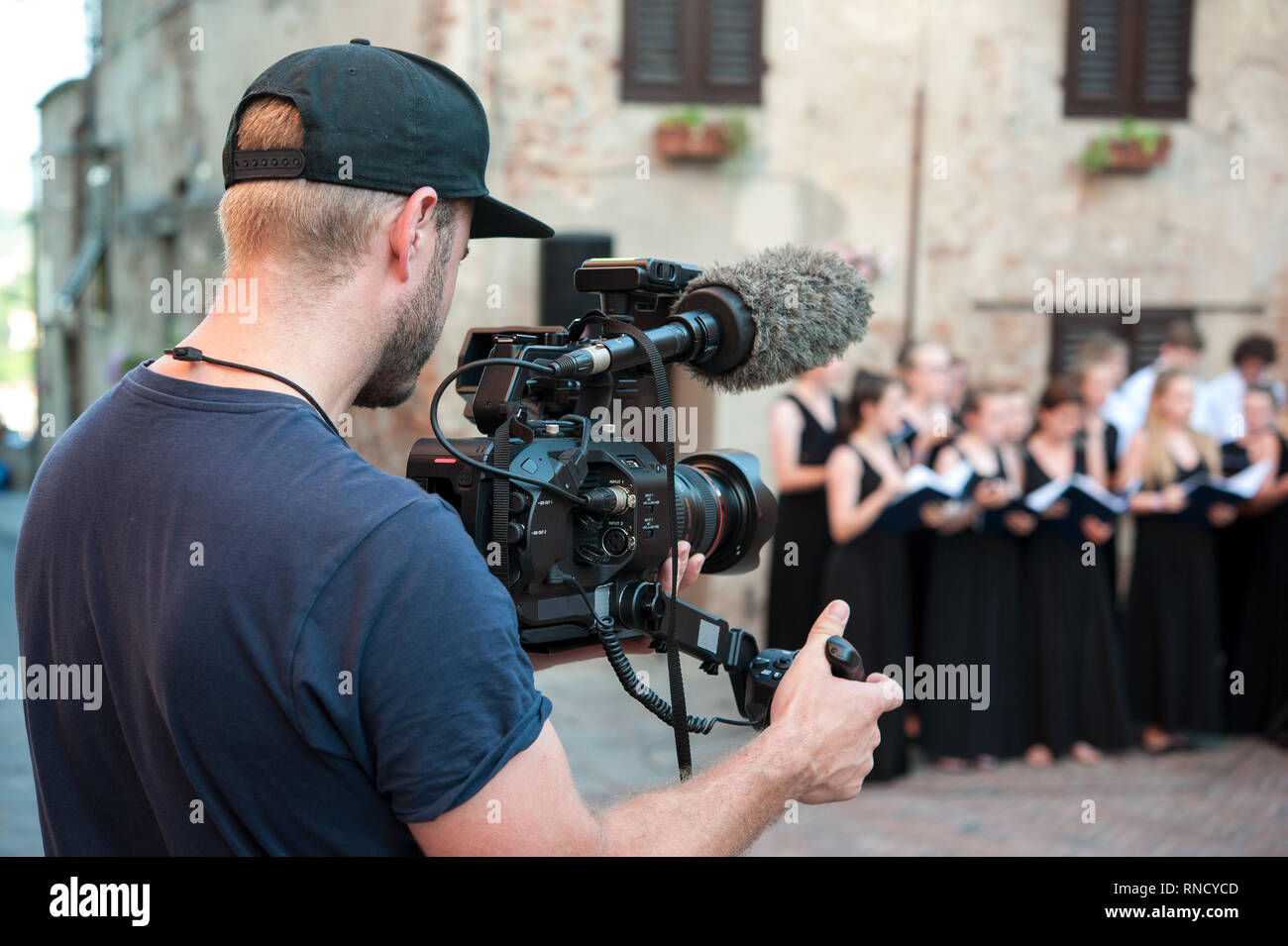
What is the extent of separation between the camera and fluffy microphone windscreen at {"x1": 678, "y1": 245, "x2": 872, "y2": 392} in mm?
1946

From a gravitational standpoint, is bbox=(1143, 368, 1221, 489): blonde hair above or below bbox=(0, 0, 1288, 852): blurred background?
below

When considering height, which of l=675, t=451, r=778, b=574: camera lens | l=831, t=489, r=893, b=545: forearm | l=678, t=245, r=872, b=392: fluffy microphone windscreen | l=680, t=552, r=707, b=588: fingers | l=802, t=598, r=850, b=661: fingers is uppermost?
l=678, t=245, r=872, b=392: fluffy microphone windscreen

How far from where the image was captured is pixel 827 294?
6.56 ft

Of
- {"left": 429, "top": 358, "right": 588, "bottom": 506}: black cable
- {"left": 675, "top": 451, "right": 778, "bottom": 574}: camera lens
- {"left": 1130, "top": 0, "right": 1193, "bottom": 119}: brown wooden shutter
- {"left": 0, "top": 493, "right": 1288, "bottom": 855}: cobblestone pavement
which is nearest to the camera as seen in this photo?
{"left": 429, "top": 358, "right": 588, "bottom": 506}: black cable

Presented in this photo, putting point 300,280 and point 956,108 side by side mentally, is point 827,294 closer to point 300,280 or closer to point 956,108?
point 300,280

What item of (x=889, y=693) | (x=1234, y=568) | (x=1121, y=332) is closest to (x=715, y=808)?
(x=889, y=693)

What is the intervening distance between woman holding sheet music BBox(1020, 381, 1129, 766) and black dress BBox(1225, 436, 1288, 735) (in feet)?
3.33

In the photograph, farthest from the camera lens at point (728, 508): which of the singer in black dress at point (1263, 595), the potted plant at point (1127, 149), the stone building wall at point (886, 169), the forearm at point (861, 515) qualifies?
the potted plant at point (1127, 149)

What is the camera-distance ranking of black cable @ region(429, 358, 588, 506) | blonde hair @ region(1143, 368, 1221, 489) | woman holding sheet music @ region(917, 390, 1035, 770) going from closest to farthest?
black cable @ region(429, 358, 588, 506)
woman holding sheet music @ region(917, 390, 1035, 770)
blonde hair @ region(1143, 368, 1221, 489)

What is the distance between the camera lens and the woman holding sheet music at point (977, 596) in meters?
6.10

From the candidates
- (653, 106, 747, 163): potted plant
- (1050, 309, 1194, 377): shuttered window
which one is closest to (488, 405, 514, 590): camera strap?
(653, 106, 747, 163): potted plant

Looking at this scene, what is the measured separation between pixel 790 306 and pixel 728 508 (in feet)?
1.22

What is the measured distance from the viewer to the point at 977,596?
20.1 feet

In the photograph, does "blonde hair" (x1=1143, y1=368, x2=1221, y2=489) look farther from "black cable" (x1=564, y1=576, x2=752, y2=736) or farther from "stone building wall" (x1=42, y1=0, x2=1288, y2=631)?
"black cable" (x1=564, y1=576, x2=752, y2=736)
